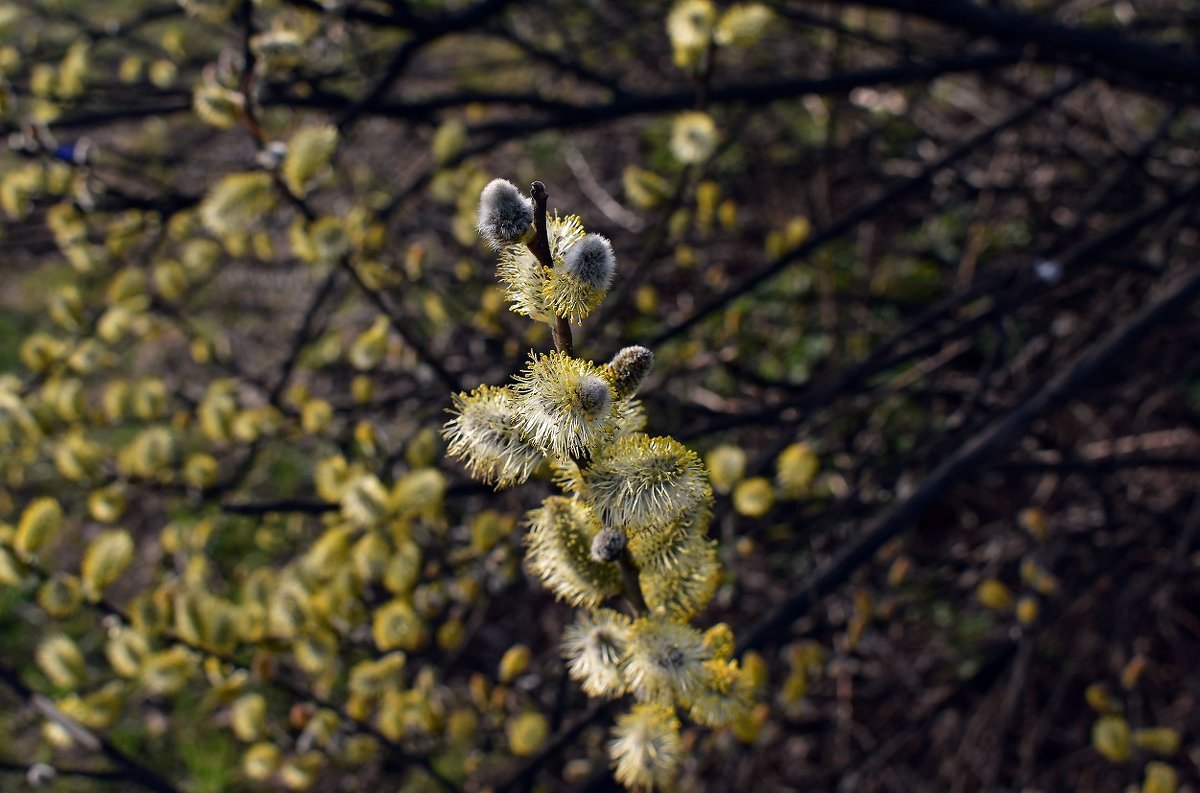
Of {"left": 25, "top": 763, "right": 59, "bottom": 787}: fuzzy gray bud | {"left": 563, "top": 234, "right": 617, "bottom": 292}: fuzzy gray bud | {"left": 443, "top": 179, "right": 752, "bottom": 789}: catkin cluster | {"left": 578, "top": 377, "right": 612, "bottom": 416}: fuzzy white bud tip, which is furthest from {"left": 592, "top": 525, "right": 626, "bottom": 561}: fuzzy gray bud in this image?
{"left": 25, "top": 763, "right": 59, "bottom": 787}: fuzzy gray bud

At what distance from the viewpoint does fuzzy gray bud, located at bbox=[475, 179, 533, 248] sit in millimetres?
823

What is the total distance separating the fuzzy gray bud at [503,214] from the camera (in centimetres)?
82

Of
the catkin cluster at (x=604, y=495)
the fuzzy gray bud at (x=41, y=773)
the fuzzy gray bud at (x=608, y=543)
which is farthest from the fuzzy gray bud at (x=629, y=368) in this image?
the fuzzy gray bud at (x=41, y=773)

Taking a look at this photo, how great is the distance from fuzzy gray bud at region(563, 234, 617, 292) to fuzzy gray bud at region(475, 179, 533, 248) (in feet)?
0.17

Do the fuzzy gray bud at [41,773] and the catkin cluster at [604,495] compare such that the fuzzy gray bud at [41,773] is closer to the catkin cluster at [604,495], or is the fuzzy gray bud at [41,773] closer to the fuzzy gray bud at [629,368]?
the catkin cluster at [604,495]

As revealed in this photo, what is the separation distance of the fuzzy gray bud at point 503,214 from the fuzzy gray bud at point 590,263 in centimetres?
5

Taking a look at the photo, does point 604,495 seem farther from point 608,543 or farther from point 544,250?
point 544,250

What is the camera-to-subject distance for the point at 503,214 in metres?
0.83

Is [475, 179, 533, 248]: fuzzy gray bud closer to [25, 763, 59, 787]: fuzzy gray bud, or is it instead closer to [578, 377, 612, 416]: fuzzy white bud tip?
[578, 377, 612, 416]: fuzzy white bud tip

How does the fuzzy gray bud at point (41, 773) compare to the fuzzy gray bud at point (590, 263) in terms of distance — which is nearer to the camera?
the fuzzy gray bud at point (590, 263)

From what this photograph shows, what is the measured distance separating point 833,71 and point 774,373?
1123 mm

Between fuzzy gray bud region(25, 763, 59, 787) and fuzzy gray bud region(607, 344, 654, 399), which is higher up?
fuzzy gray bud region(25, 763, 59, 787)

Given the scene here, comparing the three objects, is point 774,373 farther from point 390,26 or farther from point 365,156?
point 365,156

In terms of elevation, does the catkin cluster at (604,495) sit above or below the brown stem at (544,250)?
below
